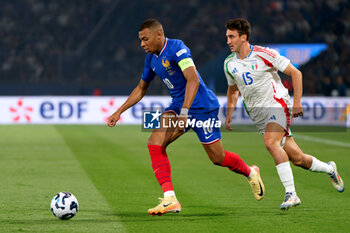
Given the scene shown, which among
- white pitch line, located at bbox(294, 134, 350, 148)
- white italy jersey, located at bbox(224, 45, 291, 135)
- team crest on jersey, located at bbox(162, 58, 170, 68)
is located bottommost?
white pitch line, located at bbox(294, 134, 350, 148)

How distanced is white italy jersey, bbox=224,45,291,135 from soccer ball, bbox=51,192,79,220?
2267mm

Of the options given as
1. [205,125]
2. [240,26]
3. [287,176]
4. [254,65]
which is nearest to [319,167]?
[287,176]

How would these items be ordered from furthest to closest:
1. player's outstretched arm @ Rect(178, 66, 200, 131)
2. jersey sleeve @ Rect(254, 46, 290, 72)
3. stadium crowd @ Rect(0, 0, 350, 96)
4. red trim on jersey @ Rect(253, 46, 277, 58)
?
stadium crowd @ Rect(0, 0, 350, 96), red trim on jersey @ Rect(253, 46, 277, 58), jersey sleeve @ Rect(254, 46, 290, 72), player's outstretched arm @ Rect(178, 66, 200, 131)

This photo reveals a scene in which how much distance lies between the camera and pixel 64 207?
634 cm

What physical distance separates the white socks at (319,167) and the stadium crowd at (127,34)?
745 inches

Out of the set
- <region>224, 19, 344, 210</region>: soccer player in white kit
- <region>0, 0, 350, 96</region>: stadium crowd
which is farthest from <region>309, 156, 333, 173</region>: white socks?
<region>0, 0, 350, 96</region>: stadium crowd

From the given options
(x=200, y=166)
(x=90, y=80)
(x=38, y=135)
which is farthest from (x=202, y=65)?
(x=200, y=166)

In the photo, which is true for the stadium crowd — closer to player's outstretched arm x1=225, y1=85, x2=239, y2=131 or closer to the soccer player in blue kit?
player's outstretched arm x1=225, y1=85, x2=239, y2=131

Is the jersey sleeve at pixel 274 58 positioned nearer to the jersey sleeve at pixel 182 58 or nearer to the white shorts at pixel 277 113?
the white shorts at pixel 277 113

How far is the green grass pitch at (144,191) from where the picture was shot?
615 cm

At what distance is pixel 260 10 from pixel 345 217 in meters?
25.7

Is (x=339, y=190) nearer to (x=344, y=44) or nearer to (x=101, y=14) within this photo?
(x=344, y=44)

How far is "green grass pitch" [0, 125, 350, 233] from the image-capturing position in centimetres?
615

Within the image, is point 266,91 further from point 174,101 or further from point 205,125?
point 174,101
